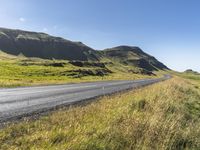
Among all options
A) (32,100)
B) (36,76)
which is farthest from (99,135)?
(36,76)

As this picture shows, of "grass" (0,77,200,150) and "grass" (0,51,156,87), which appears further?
"grass" (0,51,156,87)

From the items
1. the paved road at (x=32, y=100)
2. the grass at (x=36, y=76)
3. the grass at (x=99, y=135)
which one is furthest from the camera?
the grass at (x=36, y=76)

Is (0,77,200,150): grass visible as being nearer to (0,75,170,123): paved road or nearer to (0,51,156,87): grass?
(0,75,170,123): paved road

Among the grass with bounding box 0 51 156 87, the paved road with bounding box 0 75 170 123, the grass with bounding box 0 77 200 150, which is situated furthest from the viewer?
the grass with bounding box 0 51 156 87

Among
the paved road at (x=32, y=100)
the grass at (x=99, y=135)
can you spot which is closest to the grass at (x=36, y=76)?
the paved road at (x=32, y=100)

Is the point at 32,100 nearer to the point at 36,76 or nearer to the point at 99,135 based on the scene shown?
the point at 99,135

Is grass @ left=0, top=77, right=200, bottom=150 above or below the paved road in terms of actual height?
above

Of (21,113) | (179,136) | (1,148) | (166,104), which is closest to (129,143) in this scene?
(179,136)

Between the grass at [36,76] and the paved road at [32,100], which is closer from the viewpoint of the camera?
the paved road at [32,100]

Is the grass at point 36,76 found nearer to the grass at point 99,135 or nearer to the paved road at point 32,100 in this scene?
the paved road at point 32,100

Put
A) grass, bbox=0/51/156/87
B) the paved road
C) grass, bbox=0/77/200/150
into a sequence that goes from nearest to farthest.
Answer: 1. grass, bbox=0/77/200/150
2. the paved road
3. grass, bbox=0/51/156/87

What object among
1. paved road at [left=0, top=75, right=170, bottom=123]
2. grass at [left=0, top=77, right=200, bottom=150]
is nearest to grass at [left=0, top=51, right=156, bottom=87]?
paved road at [left=0, top=75, right=170, bottom=123]

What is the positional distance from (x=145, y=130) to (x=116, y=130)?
102cm

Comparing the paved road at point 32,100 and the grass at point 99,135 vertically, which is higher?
the grass at point 99,135
